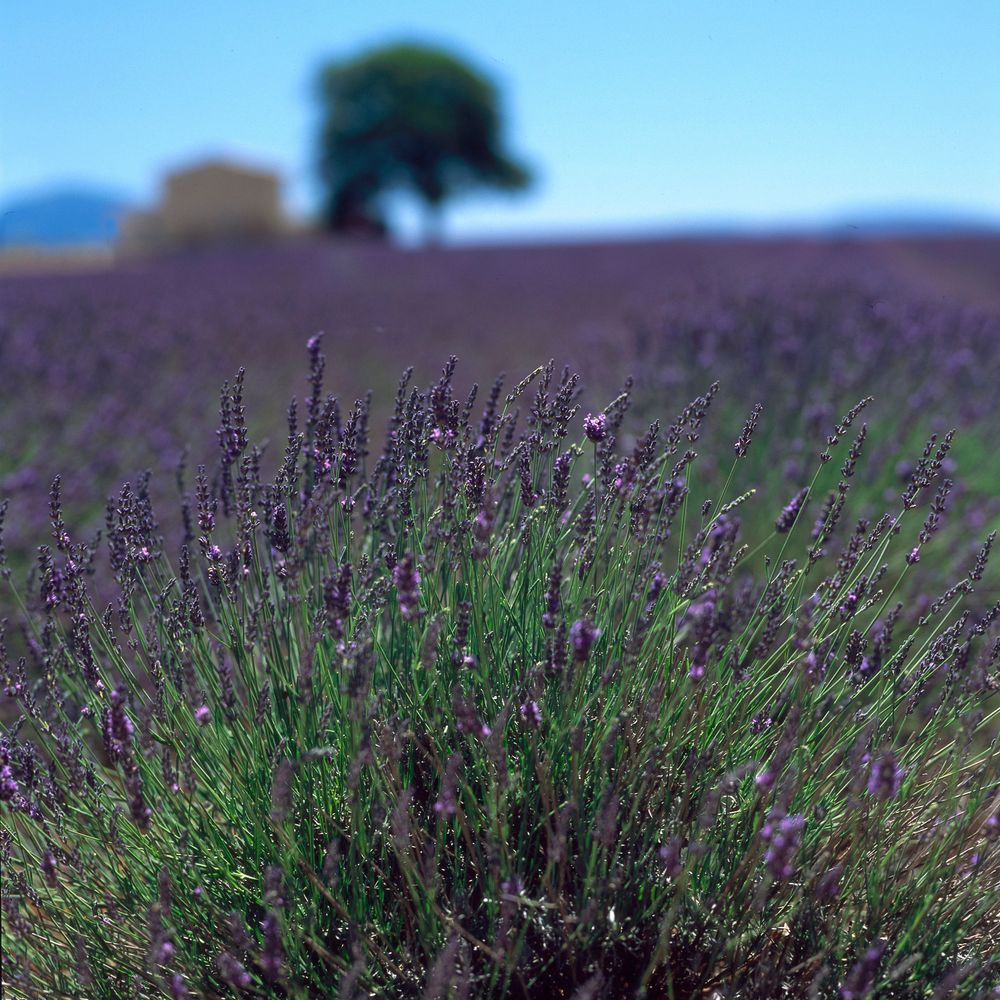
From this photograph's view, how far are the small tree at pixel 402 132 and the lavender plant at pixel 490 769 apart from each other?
3183 centimetres

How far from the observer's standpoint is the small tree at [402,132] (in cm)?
3188

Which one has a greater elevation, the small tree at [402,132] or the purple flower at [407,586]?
the small tree at [402,132]

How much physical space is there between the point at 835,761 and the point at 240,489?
1065mm

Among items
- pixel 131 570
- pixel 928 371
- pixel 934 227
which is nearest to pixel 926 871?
pixel 131 570

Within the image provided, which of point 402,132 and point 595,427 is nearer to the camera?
point 595,427

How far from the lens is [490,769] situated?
1.45 m

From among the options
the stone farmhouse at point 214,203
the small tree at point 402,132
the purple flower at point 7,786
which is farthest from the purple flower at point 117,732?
the stone farmhouse at point 214,203

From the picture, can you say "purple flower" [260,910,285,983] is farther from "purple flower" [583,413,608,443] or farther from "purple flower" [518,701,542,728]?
"purple flower" [583,413,608,443]

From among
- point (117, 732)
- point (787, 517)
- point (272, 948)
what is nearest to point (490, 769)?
point (272, 948)

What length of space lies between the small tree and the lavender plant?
104 ft

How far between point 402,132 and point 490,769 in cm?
3253

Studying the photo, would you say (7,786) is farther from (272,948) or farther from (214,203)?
(214,203)

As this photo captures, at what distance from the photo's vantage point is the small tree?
31875 mm

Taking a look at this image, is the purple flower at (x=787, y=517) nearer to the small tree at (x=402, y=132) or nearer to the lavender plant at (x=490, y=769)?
the lavender plant at (x=490, y=769)
